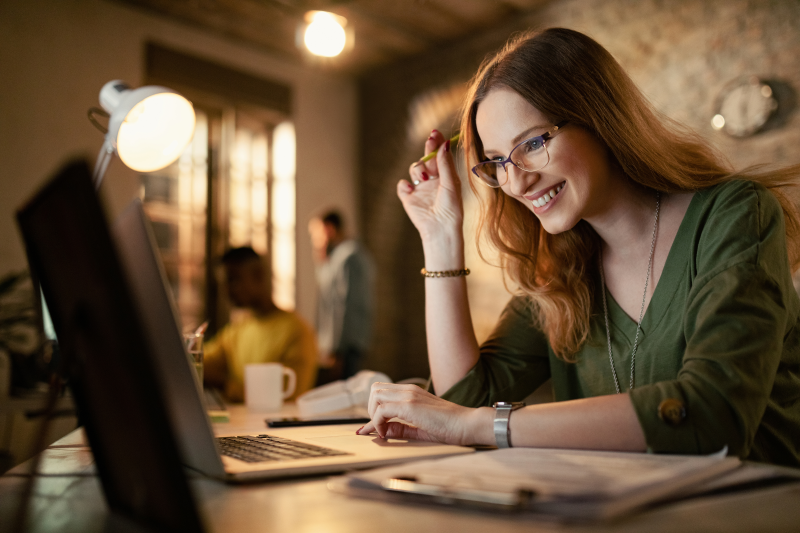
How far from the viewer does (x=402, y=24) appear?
4.85 m

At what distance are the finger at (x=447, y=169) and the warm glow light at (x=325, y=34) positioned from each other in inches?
88.8

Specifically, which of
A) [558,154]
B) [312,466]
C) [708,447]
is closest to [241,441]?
[312,466]

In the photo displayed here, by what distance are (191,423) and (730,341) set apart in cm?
65

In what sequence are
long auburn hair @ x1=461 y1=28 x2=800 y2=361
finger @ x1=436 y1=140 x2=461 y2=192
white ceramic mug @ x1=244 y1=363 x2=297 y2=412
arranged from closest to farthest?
long auburn hair @ x1=461 y1=28 x2=800 y2=361, finger @ x1=436 y1=140 x2=461 y2=192, white ceramic mug @ x1=244 y1=363 x2=297 y2=412

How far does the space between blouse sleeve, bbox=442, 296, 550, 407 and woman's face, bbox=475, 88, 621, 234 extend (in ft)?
0.80

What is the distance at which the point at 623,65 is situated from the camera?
4215mm

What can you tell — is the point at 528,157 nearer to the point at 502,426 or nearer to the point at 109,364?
the point at 502,426

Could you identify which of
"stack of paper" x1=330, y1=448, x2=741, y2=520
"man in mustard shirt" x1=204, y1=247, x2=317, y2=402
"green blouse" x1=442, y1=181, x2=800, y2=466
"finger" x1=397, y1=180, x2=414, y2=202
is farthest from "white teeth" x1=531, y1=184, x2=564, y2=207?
"man in mustard shirt" x1=204, y1=247, x2=317, y2=402

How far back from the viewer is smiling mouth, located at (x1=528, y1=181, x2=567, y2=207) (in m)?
1.18

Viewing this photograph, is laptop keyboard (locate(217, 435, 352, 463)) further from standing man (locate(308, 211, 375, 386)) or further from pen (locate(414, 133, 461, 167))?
standing man (locate(308, 211, 375, 386))

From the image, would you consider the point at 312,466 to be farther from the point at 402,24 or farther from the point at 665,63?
the point at 402,24

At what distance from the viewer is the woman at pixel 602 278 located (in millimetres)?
749

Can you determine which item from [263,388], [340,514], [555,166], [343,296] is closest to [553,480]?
[340,514]

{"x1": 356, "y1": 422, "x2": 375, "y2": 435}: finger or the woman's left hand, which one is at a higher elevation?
the woman's left hand
